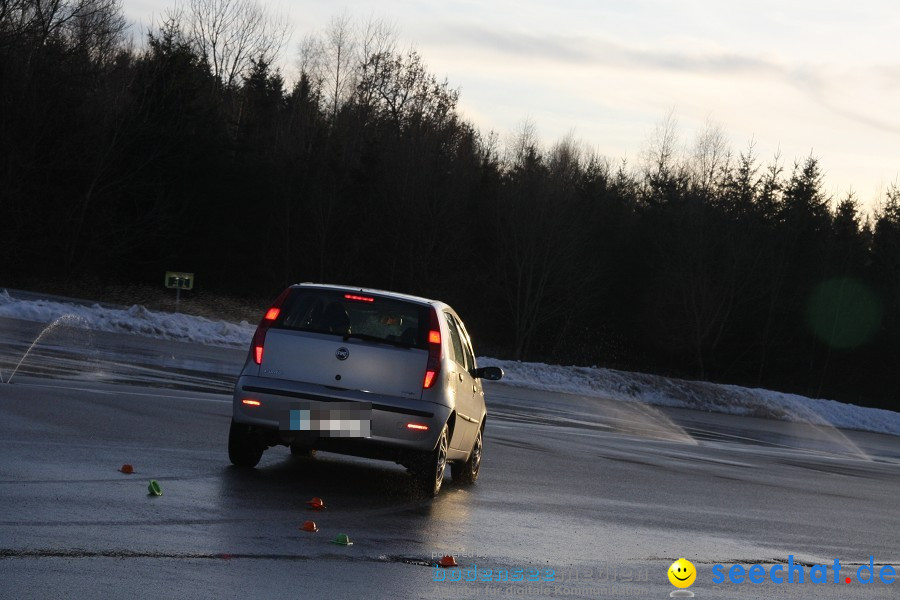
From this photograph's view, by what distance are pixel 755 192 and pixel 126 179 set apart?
3907 centimetres

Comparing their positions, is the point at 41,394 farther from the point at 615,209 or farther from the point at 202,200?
the point at 615,209

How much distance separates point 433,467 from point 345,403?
0.97 meters

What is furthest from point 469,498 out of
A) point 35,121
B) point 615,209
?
point 615,209

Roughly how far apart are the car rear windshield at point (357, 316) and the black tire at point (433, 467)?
2.74ft

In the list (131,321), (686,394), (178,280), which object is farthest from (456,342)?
(686,394)

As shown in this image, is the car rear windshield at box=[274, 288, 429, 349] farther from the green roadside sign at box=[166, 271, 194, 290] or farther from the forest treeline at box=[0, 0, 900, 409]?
the forest treeline at box=[0, 0, 900, 409]

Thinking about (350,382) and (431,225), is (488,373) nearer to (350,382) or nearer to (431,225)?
(350,382)

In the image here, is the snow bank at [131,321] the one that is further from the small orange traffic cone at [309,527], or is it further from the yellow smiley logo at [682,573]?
the yellow smiley logo at [682,573]

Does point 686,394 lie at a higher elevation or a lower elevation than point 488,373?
lower

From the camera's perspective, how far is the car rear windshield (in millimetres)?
9883

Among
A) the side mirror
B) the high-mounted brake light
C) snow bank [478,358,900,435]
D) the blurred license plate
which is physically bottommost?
snow bank [478,358,900,435]

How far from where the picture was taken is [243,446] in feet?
33.1

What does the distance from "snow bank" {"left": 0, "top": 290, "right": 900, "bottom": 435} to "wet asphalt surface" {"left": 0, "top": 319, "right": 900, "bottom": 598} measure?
11.6 metres

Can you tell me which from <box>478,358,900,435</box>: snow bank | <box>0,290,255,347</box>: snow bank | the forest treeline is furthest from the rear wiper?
the forest treeline
